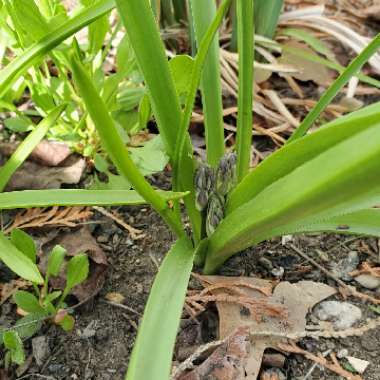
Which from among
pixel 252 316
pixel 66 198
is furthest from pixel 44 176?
pixel 252 316

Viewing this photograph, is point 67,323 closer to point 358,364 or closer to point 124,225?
point 124,225

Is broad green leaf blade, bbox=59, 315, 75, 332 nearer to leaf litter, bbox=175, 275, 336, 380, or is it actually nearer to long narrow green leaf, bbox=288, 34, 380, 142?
leaf litter, bbox=175, 275, 336, 380

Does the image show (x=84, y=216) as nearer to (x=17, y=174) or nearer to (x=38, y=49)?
(x=17, y=174)

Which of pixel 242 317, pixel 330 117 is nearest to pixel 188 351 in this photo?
pixel 242 317

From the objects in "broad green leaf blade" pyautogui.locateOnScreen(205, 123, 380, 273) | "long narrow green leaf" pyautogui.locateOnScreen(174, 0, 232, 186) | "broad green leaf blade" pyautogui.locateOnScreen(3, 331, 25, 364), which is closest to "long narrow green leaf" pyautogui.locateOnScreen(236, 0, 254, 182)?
"long narrow green leaf" pyautogui.locateOnScreen(174, 0, 232, 186)

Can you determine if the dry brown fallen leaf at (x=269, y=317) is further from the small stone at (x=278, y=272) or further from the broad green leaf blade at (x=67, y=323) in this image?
the broad green leaf blade at (x=67, y=323)

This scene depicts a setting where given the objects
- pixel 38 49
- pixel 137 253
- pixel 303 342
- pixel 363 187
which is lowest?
pixel 303 342
